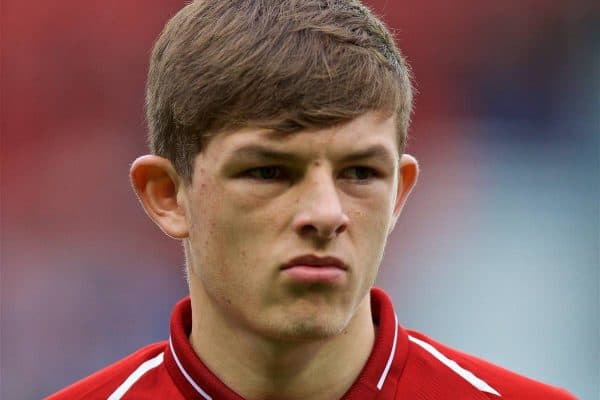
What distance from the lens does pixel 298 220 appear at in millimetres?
2201

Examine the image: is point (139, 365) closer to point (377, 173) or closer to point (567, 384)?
point (377, 173)

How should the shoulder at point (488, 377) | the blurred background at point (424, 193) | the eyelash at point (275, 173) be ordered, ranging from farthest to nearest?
the blurred background at point (424, 193)
the shoulder at point (488, 377)
the eyelash at point (275, 173)

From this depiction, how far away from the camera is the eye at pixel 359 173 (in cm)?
231

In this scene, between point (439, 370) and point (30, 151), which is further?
point (30, 151)

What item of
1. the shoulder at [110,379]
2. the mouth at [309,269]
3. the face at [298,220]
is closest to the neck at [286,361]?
the face at [298,220]

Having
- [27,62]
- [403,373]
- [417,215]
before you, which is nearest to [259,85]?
[403,373]

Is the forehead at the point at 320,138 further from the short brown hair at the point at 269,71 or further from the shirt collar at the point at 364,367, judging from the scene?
the shirt collar at the point at 364,367

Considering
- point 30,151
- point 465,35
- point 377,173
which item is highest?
point 465,35

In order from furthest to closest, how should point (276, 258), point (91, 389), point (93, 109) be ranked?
point (93, 109)
point (91, 389)
point (276, 258)

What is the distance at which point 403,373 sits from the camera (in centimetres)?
262

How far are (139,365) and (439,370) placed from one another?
2.71ft

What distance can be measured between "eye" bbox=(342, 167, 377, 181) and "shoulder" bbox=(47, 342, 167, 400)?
0.86 meters

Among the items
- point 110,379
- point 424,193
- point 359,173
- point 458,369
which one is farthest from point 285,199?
point 424,193

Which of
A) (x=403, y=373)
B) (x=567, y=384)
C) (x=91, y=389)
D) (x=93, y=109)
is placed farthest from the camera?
(x=93, y=109)
